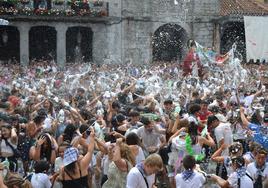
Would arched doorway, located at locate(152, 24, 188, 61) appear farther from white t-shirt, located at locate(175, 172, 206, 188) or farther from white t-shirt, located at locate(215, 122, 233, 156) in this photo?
white t-shirt, located at locate(175, 172, 206, 188)

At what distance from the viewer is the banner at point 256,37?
3278cm

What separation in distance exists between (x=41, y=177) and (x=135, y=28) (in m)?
28.0

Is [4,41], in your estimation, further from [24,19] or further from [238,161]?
[238,161]

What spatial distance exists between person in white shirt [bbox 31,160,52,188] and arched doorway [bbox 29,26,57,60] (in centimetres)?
2860

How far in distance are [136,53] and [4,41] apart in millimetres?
7947

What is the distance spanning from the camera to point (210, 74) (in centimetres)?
2291

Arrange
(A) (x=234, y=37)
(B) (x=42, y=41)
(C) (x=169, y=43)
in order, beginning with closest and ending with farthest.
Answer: (B) (x=42, y=41)
(A) (x=234, y=37)
(C) (x=169, y=43)

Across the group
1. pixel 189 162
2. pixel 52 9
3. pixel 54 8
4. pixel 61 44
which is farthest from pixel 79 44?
pixel 189 162

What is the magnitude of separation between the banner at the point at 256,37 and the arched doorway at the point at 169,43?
15.1ft

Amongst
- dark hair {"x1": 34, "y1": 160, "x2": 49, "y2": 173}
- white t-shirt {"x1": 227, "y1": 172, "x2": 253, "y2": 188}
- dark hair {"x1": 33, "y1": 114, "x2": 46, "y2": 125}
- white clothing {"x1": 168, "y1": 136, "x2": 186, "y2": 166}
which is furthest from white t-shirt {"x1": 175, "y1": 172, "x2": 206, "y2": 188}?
dark hair {"x1": 33, "y1": 114, "x2": 46, "y2": 125}

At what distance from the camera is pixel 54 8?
1307 inches

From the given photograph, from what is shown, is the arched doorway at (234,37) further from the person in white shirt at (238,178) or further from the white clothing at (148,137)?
the person in white shirt at (238,178)

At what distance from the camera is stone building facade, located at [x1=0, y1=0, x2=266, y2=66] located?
33562 mm

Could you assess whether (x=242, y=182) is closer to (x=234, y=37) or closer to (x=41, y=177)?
(x=41, y=177)
